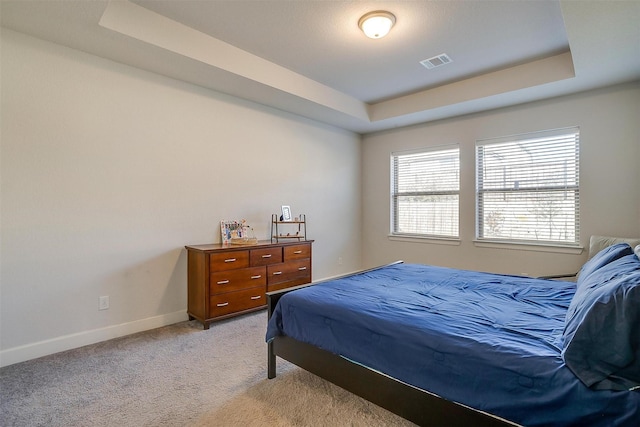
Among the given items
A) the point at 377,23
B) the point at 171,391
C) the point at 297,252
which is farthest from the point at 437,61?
the point at 171,391

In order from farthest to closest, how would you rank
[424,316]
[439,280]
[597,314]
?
[439,280] < [424,316] < [597,314]

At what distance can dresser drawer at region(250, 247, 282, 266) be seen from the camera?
3470 millimetres

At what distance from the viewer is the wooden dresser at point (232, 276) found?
10.2ft

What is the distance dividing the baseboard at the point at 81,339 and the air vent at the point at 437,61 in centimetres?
374

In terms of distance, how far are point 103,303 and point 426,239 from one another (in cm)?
413

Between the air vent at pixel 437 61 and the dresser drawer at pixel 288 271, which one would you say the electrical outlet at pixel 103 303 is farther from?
the air vent at pixel 437 61

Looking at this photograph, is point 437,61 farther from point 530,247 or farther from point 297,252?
point 297,252

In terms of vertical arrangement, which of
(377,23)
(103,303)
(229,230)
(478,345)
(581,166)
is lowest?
(103,303)

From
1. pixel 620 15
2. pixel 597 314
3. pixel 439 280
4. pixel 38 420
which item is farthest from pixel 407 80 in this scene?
pixel 38 420

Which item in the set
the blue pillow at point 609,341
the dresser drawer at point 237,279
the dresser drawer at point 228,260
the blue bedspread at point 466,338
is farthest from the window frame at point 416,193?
the blue pillow at point 609,341

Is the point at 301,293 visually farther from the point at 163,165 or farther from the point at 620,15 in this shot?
the point at 620,15

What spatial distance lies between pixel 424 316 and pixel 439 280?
1.01 meters

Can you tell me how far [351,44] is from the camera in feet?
9.99

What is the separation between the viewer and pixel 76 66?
8.89ft
